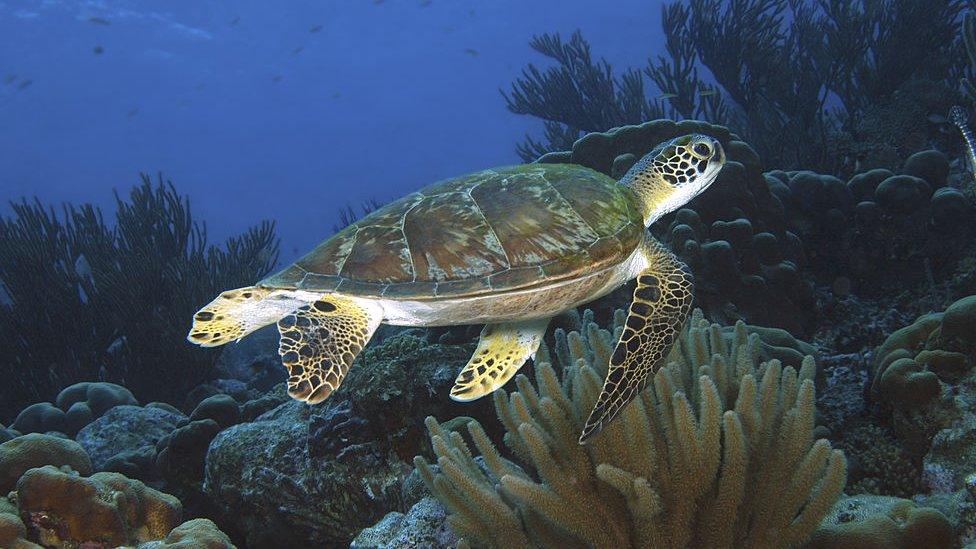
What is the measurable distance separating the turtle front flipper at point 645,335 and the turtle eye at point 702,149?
781 millimetres

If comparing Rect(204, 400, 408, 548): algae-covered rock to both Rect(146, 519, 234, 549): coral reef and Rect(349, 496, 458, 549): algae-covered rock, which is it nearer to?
Rect(349, 496, 458, 549): algae-covered rock

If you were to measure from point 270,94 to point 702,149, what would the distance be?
82389 millimetres

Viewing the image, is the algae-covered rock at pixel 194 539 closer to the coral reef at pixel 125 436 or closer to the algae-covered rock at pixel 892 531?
the algae-covered rock at pixel 892 531

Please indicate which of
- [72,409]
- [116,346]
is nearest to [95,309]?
[116,346]

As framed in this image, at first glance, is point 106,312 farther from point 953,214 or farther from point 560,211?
point 953,214

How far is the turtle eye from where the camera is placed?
132 inches

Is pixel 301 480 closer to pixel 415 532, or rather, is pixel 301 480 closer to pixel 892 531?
pixel 415 532

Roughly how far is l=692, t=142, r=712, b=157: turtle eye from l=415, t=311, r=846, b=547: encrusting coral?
153 cm

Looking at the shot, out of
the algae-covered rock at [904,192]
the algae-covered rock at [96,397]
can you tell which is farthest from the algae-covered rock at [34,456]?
the algae-covered rock at [904,192]

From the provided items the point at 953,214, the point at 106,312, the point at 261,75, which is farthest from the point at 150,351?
the point at 261,75

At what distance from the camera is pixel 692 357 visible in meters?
2.78

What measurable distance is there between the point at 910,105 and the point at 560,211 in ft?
30.8

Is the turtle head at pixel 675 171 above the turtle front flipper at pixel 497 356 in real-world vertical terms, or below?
above

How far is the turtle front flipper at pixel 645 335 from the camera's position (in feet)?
6.95
